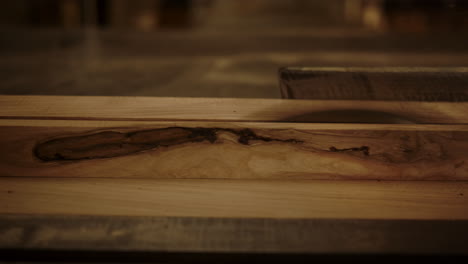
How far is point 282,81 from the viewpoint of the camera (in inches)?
38.0

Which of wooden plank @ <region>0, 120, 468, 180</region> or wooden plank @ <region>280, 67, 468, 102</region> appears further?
wooden plank @ <region>280, 67, 468, 102</region>

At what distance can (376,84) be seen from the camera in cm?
94

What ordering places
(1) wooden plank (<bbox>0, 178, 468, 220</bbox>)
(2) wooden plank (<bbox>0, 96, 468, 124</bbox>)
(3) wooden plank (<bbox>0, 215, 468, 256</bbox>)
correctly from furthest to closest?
(2) wooden plank (<bbox>0, 96, 468, 124</bbox>), (1) wooden plank (<bbox>0, 178, 468, 220</bbox>), (3) wooden plank (<bbox>0, 215, 468, 256</bbox>)

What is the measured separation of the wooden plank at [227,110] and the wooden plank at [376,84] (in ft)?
0.21

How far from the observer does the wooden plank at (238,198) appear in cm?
67

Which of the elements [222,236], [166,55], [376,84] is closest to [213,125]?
[222,236]

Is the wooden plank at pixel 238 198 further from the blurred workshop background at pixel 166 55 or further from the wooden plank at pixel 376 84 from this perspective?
the blurred workshop background at pixel 166 55

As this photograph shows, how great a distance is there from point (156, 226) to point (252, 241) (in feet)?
0.51

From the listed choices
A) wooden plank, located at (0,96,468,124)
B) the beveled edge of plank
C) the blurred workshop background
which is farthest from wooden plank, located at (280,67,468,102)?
the blurred workshop background

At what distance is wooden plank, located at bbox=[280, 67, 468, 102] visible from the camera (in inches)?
36.7

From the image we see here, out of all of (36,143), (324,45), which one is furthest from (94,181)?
(324,45)

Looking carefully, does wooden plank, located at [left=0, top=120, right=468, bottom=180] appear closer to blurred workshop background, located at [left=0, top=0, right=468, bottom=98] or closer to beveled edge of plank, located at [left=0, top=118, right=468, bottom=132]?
beveled edge of plank, located at [left=0, top=118, right=468, bottom=132]

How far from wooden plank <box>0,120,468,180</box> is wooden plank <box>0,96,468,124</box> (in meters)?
0.05

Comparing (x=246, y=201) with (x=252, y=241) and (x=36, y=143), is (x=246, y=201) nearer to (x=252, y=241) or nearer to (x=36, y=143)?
(x=252, y=241)
